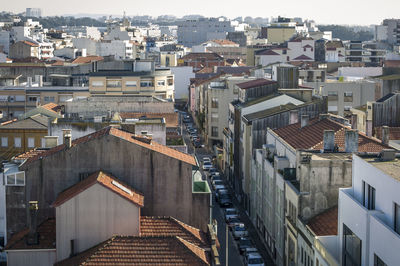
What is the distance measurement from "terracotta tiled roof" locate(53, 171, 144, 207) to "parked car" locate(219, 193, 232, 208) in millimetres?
25760

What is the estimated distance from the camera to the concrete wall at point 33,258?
32.3m

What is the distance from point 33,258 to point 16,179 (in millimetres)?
4486

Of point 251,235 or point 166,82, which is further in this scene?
point 166,82

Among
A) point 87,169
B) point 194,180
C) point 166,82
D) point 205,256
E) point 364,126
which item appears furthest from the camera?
point 166,82

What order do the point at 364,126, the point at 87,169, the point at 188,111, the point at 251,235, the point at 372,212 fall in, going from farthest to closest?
1. the point at 188,111
2. the point at 364,126
3. the point at 251,235
4. the point at 87,169
5. the point at 372,212

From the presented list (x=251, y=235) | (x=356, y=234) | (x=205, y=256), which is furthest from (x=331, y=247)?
(x=251, y=235)

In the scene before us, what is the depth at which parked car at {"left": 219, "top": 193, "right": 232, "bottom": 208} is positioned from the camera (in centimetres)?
5972

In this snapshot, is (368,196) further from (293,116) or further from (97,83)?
(97,83)

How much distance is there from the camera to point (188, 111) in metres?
122

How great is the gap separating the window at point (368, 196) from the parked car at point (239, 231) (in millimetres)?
22068

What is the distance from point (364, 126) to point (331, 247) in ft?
93.9

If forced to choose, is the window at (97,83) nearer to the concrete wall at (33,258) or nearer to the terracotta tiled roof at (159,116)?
the terracotta tiled roof at (159,116)

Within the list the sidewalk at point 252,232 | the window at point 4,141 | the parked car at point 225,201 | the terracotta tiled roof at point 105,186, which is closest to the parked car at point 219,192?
the parked car at point 225,201

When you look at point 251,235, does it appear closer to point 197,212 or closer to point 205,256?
point 197,212
